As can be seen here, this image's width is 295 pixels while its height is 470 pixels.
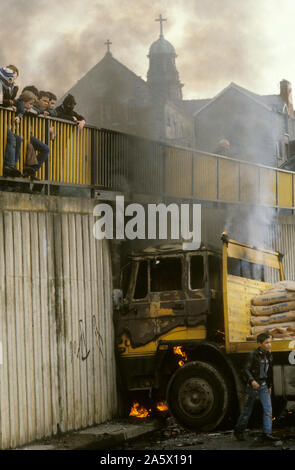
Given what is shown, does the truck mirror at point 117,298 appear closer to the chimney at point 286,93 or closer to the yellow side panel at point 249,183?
the yellow side panel at point 249,183

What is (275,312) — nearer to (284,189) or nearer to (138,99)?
(284,189)

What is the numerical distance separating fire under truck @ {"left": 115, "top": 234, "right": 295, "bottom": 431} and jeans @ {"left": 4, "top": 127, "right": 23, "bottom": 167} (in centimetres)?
249

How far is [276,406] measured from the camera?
12.1 metres

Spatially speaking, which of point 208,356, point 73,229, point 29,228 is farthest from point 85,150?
point 208,356

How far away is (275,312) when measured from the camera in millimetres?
11992

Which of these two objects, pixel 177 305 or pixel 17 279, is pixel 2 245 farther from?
pixel 177 305

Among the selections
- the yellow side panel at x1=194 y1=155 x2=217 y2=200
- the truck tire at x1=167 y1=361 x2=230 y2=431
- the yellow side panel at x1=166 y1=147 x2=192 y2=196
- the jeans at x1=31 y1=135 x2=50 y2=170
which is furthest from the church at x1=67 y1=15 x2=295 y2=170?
the truck tire at x1=167 y1=361 x2=230 y2=431

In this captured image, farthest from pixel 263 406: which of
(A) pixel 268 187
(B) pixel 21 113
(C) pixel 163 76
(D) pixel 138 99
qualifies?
(C) pixel 163 76

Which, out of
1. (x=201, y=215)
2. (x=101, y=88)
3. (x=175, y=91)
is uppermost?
(x=175, y=91)

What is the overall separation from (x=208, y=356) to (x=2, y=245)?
3683 millimetres

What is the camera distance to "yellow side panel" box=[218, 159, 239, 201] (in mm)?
17781

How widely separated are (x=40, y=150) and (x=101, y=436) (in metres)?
4.53

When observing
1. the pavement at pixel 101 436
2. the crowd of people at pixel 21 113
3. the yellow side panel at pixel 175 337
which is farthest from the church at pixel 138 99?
the pavement at pixel 101 436

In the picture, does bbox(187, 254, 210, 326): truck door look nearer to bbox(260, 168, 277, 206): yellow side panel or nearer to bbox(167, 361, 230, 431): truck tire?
bbox(167, 361, 230, 431): truck tire
